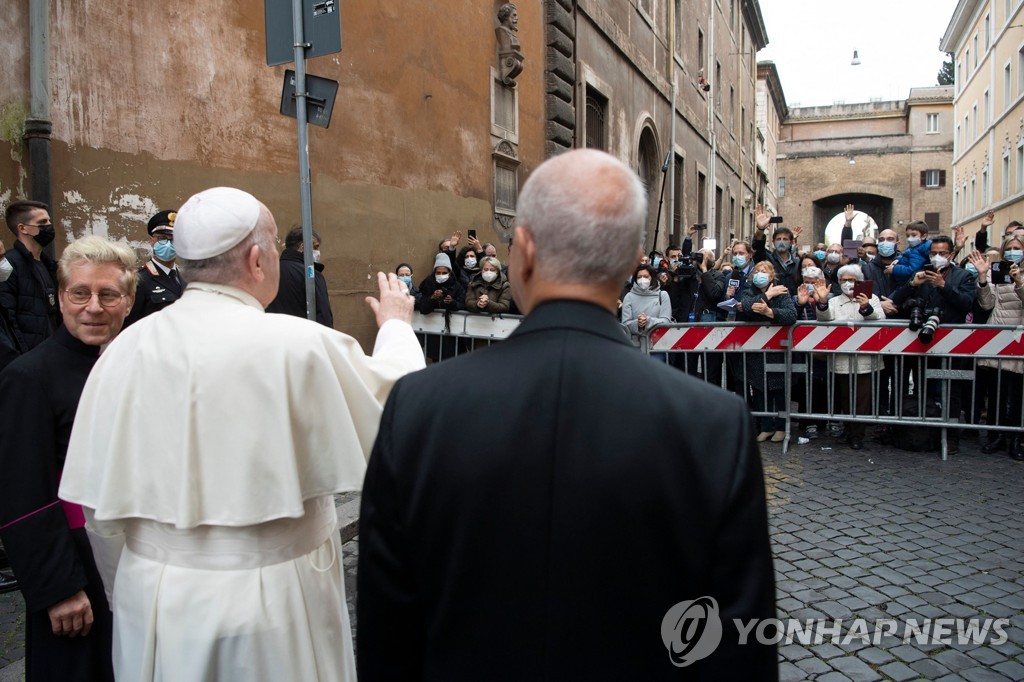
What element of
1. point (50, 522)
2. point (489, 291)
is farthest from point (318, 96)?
point (489, 291)

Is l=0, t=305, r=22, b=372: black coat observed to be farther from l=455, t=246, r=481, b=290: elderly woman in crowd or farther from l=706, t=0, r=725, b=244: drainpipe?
l=706, t=0, r=725, b=244: drainpipe

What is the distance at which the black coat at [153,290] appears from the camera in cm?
522

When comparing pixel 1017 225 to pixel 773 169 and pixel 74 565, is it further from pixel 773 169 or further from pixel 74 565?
pixel 773 169

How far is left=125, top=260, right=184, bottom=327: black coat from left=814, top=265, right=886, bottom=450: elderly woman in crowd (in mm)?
5933

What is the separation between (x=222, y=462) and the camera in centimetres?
198

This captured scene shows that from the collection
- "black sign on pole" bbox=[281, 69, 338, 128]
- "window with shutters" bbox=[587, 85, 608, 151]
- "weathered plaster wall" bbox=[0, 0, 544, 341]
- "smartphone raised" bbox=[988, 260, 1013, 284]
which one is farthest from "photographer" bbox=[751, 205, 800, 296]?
"window with shutters" bbox=[587, 85, 608, 151]

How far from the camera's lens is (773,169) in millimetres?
61719

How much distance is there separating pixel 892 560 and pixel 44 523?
14.0ft

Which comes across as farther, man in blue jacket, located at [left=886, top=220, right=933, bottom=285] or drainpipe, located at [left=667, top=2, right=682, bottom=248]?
drainpipe, located at [left=667, top=2, right=682, bottom=248]

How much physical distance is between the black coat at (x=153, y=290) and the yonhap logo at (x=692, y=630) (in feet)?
15.0

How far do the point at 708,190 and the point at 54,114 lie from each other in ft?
85.0

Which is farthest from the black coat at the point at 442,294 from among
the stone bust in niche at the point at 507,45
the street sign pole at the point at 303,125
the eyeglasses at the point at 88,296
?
the eyeglasses at the point at 88,296

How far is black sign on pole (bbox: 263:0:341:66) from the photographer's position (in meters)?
5.19

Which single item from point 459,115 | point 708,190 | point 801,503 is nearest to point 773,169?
point 708,190
